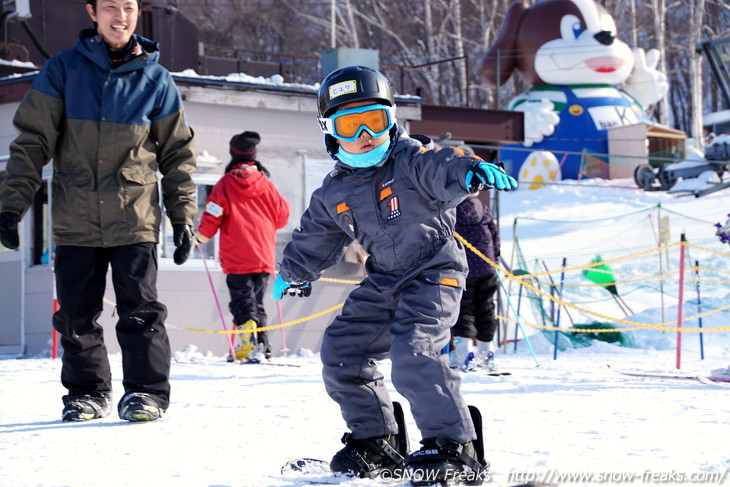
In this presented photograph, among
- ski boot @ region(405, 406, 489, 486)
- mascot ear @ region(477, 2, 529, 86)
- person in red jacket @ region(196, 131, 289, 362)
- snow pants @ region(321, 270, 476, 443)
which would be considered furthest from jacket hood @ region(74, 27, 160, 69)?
mascot ear @ region(477, 2, 529, 86)

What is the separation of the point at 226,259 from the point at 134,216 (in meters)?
4.01

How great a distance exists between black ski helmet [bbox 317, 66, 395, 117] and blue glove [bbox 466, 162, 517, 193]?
21.0 inches

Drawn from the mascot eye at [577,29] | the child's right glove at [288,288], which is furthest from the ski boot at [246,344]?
the mascot eye at [577,29]

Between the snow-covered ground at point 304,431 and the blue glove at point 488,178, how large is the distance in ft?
3.09

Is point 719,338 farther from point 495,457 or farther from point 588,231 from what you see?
point 588,231

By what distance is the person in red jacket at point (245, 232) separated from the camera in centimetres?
840

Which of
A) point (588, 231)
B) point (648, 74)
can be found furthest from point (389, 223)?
point (648, 74)

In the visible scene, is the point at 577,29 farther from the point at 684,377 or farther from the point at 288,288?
the point at 288,288

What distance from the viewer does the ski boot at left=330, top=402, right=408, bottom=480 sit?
10.5ft

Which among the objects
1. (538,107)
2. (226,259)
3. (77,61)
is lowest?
(226,259)

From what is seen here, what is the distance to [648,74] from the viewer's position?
3178 cm

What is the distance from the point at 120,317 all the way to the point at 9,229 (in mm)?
650

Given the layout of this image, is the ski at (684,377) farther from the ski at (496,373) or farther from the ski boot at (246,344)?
the ski boot at (246,344)

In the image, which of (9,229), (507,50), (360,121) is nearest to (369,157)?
(360,121)
